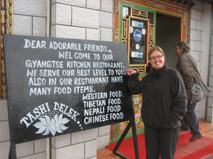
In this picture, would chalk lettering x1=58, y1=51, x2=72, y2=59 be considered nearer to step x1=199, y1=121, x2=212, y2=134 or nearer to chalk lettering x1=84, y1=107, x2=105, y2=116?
chalk lettering x1=84, y1=107, x2=105, y2=116

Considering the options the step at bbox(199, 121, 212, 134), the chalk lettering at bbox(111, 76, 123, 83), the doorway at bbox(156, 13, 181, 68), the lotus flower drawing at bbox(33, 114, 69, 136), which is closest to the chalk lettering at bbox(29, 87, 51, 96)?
the lotus flower drawing at bbox(33, 114, 69, 136)

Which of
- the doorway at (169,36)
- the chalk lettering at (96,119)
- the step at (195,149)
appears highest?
the doorway at (169,36)

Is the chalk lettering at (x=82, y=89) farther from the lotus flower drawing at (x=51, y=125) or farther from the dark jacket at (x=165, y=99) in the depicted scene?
the dark jacket at (x=165, y=99)

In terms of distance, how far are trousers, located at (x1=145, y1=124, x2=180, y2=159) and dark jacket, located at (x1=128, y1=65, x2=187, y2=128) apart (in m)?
0.09

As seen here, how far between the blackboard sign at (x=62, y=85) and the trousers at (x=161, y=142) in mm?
511

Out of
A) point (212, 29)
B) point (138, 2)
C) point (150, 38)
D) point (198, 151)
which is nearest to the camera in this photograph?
point (198, 151)

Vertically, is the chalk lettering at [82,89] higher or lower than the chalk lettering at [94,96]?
higher

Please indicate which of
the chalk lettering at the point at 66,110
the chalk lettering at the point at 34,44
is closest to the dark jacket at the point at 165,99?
the chalk lettering at the point at 66,110

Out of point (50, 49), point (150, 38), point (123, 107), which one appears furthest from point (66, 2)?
point (150, 38)

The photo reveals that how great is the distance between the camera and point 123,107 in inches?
115

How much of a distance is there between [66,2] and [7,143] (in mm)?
1907

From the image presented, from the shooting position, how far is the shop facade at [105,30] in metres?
2.63

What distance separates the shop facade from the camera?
263 centimetres

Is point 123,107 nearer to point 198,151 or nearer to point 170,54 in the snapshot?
point 198,151
